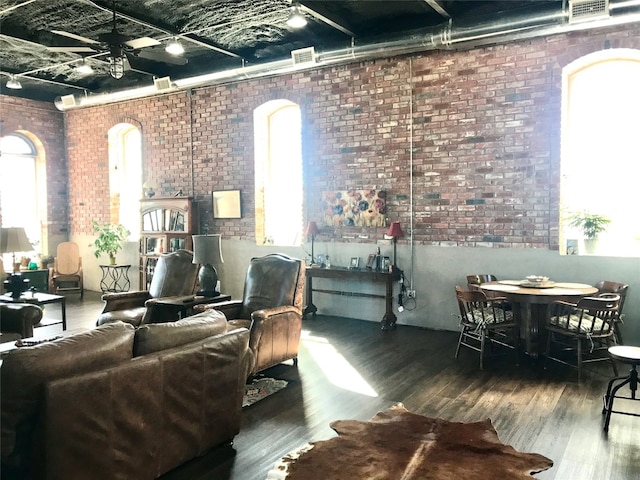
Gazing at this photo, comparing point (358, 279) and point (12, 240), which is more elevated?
point (12, 240)

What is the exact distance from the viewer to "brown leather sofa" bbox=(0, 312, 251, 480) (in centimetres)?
241

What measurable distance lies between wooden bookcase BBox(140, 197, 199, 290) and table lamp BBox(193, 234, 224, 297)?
122 inches

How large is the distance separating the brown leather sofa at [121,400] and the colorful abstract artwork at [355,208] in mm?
3984

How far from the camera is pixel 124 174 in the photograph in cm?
1045

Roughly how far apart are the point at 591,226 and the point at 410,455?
13.0ft

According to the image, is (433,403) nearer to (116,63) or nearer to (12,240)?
(116,63)

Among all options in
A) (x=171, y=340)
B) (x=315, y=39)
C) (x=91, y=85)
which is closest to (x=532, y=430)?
(x=171, y=340)

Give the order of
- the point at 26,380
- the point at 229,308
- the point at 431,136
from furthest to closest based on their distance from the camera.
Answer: the point at 431,136 < the point at 229,308 < the point at 26,380

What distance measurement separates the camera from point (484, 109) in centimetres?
640

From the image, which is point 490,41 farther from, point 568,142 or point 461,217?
point 461,217

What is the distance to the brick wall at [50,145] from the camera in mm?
10148

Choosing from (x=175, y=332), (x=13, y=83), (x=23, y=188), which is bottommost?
(x=175, y=332)

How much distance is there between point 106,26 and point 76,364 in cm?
559

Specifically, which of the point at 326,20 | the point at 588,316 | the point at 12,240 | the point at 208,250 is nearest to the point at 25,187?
the point at 12,240
